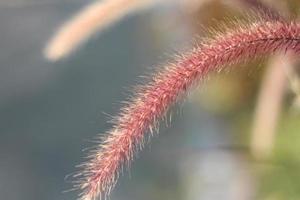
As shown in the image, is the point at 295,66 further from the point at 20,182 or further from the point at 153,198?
the point at 20,182

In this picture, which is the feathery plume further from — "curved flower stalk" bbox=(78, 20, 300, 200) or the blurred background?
"curved flower stalk" bbox=(78, 20, 300, 200)

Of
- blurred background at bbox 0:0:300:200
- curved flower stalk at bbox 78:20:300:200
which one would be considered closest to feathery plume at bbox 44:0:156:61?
blurred background at bbox 0:0:300:200

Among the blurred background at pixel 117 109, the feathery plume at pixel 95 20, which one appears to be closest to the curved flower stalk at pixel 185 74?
the feathery plume at pixel 95 20

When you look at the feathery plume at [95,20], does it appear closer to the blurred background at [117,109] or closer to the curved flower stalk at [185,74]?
the blurred background at [117,109]

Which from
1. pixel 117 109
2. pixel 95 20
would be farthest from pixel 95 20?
pixel 117 109

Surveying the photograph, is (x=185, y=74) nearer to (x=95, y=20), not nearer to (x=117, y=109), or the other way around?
(x=95, y=20)

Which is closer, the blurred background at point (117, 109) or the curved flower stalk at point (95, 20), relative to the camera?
the curved flower stalk at point (95, 20)

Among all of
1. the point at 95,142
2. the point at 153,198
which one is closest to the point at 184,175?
the point at 153,198
